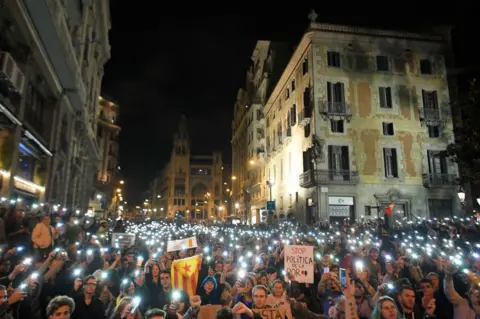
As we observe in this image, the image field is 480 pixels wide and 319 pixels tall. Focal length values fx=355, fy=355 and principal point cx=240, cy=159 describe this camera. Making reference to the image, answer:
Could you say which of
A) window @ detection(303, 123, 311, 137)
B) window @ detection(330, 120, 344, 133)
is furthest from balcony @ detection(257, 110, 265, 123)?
window @ detection(330, 120, 344, 133)

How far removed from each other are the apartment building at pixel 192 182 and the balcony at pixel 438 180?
88.7m

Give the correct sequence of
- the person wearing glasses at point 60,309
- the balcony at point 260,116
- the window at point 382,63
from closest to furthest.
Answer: the person wearing glasses at point 60,309 → the window at point 382,63 → the balcony at point 260,116

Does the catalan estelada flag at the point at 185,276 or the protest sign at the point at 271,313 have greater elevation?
the catalan estelada flag at the point at 185,276

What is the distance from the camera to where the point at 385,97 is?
31.1 m

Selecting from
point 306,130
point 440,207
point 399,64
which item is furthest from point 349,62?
point 440,207

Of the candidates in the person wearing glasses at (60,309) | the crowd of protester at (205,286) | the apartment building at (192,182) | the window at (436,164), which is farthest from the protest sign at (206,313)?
the apartment building at (192,182)

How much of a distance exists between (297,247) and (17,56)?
14.7 m

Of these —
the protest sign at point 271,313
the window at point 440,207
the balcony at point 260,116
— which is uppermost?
the balcony at point 260,116

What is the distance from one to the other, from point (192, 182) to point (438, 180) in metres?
96.8

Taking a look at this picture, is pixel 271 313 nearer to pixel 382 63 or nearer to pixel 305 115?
pixel 305 115

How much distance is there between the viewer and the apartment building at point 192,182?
383 feet

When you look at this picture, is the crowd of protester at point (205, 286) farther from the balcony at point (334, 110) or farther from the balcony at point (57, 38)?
the balcony at point (334, 110)

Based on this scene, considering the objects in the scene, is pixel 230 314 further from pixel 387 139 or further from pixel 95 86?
pixel 95 86

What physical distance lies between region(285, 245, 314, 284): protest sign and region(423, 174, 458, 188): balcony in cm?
2605
